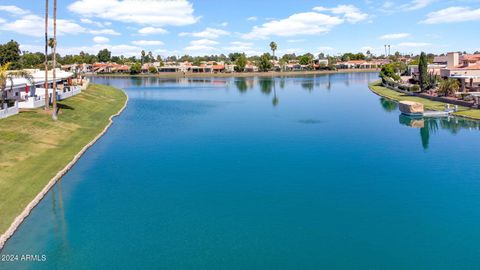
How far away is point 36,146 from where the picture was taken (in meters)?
47.6

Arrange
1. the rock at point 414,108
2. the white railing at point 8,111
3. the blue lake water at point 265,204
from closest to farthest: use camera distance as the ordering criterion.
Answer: the blue lake water at point 265,204
the white railing at point 8,111
the rock at point 414,108

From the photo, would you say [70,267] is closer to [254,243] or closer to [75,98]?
[254,243]

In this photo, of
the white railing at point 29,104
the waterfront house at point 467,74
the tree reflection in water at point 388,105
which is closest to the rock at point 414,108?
the tree reflection in water at point 388,105

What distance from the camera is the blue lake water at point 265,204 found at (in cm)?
2539

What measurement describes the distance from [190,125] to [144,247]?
155 ft

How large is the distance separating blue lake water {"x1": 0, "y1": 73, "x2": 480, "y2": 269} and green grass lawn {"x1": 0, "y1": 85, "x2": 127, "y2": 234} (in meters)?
1.77

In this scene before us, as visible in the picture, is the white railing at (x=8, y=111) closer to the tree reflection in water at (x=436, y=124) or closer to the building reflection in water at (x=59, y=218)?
the building reflection in water at (x=59, y=218)

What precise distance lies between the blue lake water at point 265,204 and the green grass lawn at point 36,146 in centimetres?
177

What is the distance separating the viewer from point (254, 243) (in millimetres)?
26828

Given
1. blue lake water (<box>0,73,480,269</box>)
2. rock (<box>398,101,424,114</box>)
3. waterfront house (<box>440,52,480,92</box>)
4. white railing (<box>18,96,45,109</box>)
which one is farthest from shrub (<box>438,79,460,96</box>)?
white railing (<box>18,96,45,109</box>)

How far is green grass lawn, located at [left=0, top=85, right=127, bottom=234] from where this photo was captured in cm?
3362

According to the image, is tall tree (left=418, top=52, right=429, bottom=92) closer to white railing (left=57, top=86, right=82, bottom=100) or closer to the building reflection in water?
white railing (left=57, top=86, right=82, bottom=100)

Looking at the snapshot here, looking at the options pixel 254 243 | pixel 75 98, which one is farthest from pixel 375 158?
pixel 75 98

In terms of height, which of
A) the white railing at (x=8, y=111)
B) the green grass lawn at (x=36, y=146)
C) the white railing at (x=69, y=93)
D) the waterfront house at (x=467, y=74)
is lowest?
the green grass lawn at (x=36, y=146)
